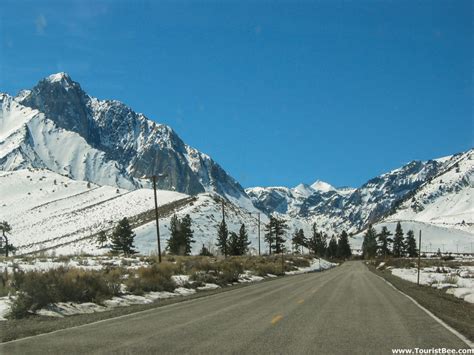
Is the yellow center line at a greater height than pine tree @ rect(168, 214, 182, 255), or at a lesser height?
greater

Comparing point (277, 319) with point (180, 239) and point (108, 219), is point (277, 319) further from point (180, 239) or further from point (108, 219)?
point (108, 219)

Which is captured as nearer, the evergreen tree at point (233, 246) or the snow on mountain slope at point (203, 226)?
the snow on mountain slope at point (203, 226)

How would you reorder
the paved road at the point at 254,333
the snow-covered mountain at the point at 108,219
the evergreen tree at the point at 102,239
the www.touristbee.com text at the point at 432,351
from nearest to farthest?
the www.touristbee.com text at the point at 432,351
the paved road at the point at 254,333
the evergreen tree at the point at 102,239
the snow-covered mountain at the point at 108,219

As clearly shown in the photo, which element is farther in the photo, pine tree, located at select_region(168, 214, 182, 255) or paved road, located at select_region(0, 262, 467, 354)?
pine tree, located at select_region(168, 214, 182, 255)

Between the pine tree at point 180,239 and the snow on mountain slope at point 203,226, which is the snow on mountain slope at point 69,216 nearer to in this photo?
the snow on mountain slope at point 203,226

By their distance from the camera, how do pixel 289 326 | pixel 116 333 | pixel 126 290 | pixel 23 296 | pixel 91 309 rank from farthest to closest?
pixel 126 290
pixel 91 309
pixel 23 296
pixel 289 326
pixel 116 333

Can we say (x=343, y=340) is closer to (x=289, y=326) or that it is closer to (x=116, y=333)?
(x=289, y=326)

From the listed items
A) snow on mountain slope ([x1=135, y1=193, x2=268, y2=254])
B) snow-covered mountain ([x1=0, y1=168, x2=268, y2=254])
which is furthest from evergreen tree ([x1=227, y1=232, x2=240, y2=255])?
snow-covered mountain ([x1=0, y1=168, x2=268, y2=254])

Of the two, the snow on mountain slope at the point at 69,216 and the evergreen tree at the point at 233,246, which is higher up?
the snow on mountain slope at the point at 69,216

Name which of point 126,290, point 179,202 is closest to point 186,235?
point 179,202

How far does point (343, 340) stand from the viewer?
37.4 feet

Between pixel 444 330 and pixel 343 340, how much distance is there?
3207 millimetres

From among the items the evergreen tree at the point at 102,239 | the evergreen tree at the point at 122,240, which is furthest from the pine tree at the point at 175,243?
the evergreen tree at the point at 102,239

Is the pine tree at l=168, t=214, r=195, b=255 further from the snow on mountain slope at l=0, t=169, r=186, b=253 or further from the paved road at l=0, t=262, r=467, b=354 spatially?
the paved road at l=0, t=262, r=467, b=354
